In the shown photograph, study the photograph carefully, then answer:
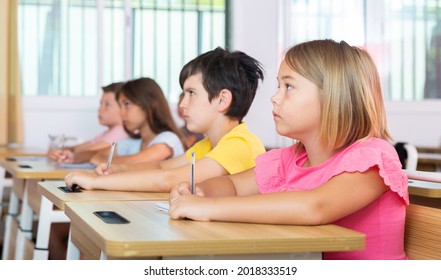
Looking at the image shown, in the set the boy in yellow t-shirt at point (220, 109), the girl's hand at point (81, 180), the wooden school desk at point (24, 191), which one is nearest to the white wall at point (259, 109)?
the wooden school desk at point (24, 191)

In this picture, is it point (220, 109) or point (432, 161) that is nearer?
point (220, 109)

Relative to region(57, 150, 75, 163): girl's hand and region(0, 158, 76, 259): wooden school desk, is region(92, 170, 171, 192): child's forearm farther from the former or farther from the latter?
region(57, 150, 75, 163): girl's hand

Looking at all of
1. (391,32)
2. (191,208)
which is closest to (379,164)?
(191,208)

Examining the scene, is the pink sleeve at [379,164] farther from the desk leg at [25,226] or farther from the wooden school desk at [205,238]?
the desk leg at [25,226]

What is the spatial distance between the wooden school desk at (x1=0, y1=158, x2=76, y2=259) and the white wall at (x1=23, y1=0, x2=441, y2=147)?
1.95 m

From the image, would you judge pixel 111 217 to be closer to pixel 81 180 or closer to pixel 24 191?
pixel 81 180

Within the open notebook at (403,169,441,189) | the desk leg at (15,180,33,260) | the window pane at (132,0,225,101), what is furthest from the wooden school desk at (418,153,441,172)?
the window pane at (132,0,225,101)

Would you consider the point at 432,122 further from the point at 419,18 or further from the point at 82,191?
the point at 82,191

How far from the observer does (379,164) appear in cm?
156

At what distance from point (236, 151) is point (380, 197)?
69 cm

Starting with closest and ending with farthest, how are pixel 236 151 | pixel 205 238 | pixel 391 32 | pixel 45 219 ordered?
pixel 205 238, pixel 236 151, pixel 45 219, pixel 391 32

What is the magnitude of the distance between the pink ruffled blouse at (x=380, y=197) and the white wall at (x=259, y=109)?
13.3ft

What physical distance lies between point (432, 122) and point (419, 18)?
88 centimetres

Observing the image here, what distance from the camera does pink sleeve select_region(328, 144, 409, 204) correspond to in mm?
1561
